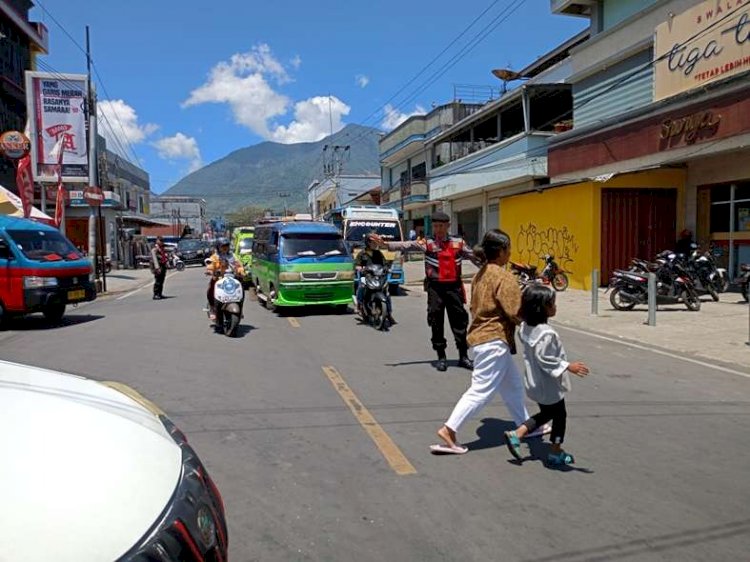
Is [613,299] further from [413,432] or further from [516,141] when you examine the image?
[516,141]

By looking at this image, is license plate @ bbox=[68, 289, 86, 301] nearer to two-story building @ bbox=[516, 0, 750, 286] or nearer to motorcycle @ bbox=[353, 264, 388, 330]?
motorcycle @ bbox=[353, 264, 388, 330]

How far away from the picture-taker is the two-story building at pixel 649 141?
1450 centimetres

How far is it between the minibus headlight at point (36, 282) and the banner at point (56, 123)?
56.0ft

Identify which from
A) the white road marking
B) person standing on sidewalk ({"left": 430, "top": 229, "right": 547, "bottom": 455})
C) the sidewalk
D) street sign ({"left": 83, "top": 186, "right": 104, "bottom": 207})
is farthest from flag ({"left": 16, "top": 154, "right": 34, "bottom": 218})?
person standing on sidewalk ({"left": 430, "top": 229, "right": 547, "bottom": 455})

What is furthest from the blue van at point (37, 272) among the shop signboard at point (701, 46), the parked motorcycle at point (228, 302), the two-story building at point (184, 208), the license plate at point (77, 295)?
the two-story building at point (184, 208)

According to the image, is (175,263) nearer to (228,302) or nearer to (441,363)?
(228,302)

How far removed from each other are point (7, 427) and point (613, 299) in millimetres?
13944

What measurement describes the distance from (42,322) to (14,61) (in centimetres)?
2768

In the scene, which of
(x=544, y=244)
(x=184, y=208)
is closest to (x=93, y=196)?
(x=544, y=244)

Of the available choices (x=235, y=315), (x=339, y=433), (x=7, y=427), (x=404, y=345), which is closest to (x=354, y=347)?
(x=404, y=345)

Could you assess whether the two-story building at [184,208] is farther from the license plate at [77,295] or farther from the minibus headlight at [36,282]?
the minibus headlight at [36,282]

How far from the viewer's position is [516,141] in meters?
25.2

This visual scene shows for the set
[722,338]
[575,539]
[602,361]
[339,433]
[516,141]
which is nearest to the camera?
[575,539]

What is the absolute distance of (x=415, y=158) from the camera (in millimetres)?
44344
